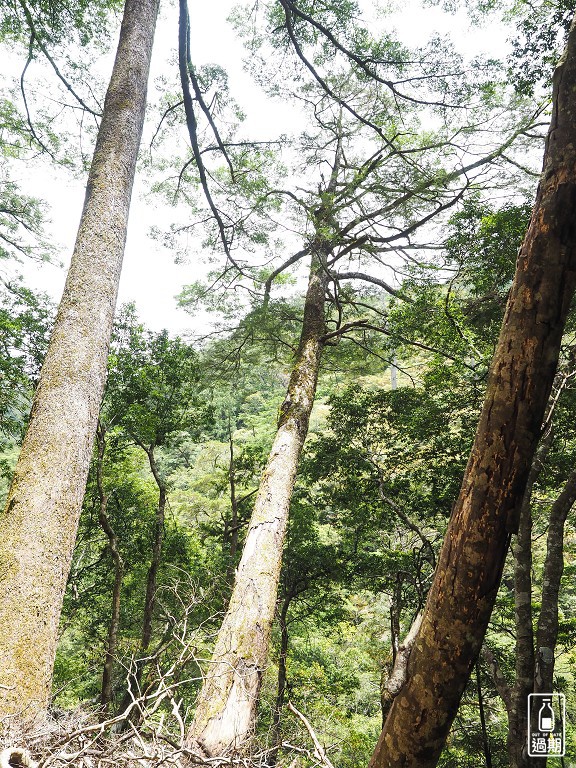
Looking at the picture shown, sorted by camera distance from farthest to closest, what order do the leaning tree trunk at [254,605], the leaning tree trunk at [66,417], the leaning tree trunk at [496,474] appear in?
the leaning tree trunk at [254,605] < the leaning tree trunk at [66,417] < the leaning tree trunk at [496,474]

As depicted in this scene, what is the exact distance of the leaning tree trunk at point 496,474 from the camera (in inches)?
43.8

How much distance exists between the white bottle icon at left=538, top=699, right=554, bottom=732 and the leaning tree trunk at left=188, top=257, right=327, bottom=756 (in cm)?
281

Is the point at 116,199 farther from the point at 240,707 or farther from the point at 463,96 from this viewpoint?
the point at 463,96

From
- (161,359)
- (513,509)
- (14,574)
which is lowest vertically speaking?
(14,574)

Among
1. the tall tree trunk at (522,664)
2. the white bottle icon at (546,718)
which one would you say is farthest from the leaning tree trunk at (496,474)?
the white bottle icon at (546,718)

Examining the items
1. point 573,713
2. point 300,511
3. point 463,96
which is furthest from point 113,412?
point 573,713

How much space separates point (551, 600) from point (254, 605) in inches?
119

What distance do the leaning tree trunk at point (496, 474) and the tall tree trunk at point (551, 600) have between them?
12.4 feet

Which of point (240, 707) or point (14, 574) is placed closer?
point (14, 574)

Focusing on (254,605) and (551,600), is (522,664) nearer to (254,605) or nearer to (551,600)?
(551,600)

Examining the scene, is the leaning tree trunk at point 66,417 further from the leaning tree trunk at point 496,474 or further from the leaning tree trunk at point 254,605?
the leaning tree trunk at point 496,474

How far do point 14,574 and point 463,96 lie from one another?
279 inches

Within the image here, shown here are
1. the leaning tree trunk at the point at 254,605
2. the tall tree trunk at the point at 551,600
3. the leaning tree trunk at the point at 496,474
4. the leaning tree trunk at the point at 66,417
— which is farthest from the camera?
the tall tree trunk at the point at 551,600

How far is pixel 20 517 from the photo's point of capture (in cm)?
212
